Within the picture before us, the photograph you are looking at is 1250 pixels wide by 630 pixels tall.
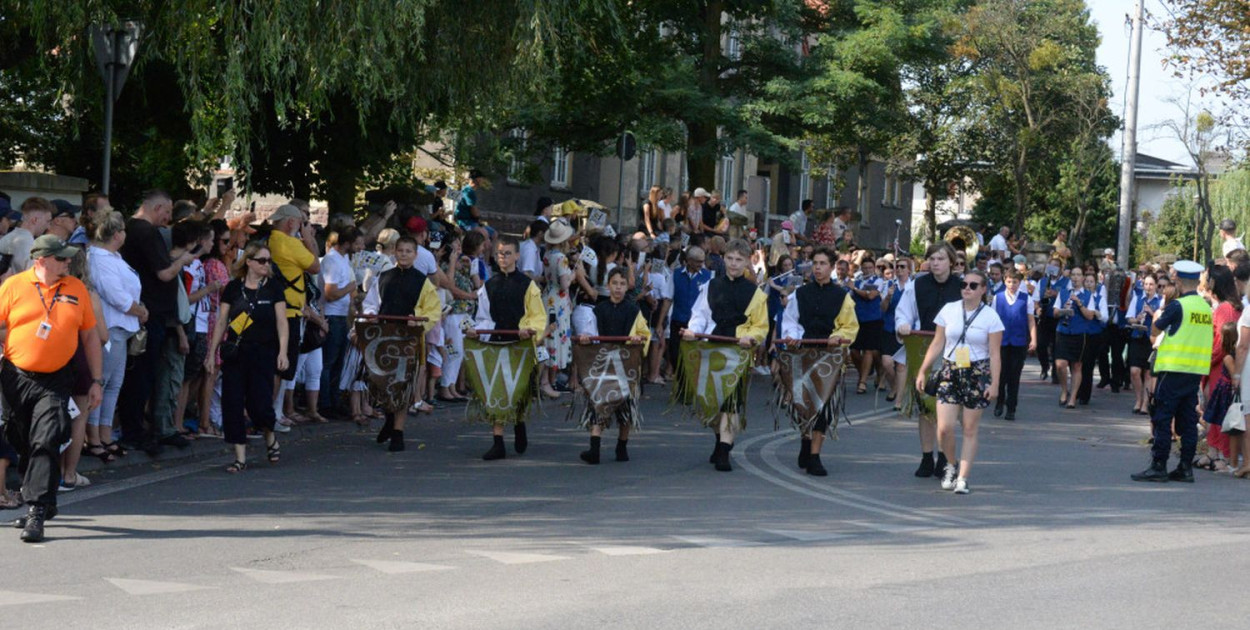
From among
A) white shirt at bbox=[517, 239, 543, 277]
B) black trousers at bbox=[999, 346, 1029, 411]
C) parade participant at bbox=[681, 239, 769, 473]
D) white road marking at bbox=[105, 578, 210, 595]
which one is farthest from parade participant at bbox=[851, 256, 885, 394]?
white road marking at bbox=[105, 578, 210, 595]

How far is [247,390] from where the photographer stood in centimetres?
1193

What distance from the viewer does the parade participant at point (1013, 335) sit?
738 inches

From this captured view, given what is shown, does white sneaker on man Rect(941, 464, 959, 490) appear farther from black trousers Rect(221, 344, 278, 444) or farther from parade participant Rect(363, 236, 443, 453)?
black trousers Rect(221, 344, 278, 444)

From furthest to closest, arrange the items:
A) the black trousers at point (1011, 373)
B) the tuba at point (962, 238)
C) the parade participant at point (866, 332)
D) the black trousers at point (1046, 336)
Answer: the tuba at point (962, 238) < the black trousers at point (1046, 336) < the parade participant at point (866, 332) < the black trousers at point (1011, 373)

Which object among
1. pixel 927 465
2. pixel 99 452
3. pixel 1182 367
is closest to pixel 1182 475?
pixel 1182 367

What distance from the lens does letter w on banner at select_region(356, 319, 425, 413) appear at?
13.3 m

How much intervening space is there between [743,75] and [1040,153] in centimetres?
1876

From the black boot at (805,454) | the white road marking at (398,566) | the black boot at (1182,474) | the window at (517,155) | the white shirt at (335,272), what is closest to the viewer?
the white road marking at (398,566)

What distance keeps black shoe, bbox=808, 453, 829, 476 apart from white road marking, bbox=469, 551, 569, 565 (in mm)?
4242

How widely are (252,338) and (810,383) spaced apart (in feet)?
14.3

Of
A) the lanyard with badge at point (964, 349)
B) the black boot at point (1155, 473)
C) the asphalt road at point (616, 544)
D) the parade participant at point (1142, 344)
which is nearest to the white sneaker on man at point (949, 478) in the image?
the asphalt road at point (616, 544)

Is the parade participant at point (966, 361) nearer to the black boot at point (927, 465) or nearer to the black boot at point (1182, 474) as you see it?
the black boot at point (927, 465)

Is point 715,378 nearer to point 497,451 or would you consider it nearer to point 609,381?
point 609,381

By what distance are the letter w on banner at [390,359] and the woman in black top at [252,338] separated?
54.6 inches
